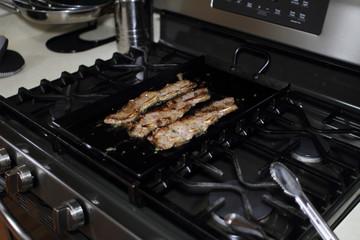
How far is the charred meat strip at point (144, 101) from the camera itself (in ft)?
2.79

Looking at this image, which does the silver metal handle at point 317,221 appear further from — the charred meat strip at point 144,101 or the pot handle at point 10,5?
the pot handle at point 10,5

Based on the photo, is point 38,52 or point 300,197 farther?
point 38,52

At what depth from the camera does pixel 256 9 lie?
1.02 m

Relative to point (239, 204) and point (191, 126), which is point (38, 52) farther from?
point (239, 204)

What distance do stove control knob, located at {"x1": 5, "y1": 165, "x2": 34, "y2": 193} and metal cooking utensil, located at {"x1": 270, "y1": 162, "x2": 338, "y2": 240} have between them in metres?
0.48

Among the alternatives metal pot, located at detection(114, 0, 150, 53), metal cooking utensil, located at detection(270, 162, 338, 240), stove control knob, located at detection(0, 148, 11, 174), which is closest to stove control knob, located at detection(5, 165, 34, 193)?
stove control knob, located at detection(0, 148, 11, 174)

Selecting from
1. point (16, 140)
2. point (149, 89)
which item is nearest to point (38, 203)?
point (16, 140)

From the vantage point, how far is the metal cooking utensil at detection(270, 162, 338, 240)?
0.56m

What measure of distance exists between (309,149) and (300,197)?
215 mm

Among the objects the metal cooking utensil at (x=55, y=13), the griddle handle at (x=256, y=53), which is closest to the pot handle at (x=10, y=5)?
the metal cooking utensil at (x=55, y=13)

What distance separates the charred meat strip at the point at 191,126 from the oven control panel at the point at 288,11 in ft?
0.84

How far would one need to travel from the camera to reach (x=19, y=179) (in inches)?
30.8

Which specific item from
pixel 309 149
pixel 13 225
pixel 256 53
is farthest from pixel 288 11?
pixel 13 225

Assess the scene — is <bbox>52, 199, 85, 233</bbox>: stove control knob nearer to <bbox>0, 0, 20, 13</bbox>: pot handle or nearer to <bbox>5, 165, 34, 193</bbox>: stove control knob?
<bbox>5, 165, 34, 193</bbox>: stove control knob
